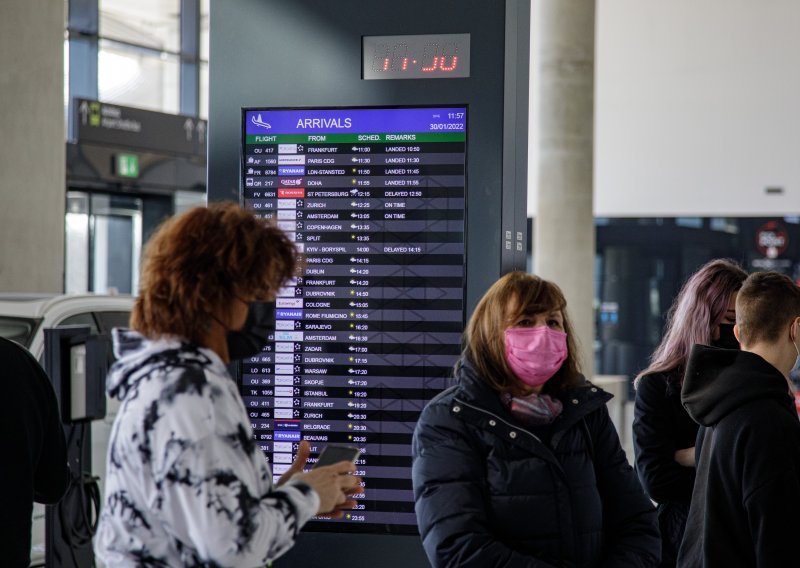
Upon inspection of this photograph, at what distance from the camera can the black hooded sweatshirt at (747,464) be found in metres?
2.55

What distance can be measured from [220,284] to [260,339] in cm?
19

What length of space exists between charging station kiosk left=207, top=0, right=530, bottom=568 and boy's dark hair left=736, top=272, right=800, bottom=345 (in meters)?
0.74

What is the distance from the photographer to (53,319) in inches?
240

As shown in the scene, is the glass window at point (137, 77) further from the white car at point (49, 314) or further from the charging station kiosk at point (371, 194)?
the charging station kiosk at point (371, 194)

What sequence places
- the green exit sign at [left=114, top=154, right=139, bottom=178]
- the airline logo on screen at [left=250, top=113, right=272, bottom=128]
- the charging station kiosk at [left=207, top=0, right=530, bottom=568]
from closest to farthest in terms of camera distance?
the charging station kiosk at [left=207, top=0, right=530, bottom=568] < the airline logo on screen at [left=250, top=113, right=272, bottom=128] < the green exit sign at [left=114, top=154, right=139, bottom=178]

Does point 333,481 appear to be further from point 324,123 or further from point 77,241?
point 77,241

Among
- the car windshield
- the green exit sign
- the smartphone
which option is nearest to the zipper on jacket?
the smartphone

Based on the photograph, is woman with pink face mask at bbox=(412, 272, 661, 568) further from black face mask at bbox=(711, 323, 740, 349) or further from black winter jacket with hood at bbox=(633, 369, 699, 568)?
black face mask at bbox=(711, 323, 740, 349)

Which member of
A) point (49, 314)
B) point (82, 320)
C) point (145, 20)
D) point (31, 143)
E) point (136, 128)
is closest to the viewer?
point (49, 314)

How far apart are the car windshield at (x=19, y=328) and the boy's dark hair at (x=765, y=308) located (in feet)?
13.6

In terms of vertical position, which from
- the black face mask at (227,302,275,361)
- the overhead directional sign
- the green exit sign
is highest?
the overhead directional sign

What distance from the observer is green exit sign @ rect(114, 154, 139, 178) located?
1281 cm

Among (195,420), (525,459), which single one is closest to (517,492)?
(525,459)

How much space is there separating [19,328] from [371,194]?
Result: 128 inches
